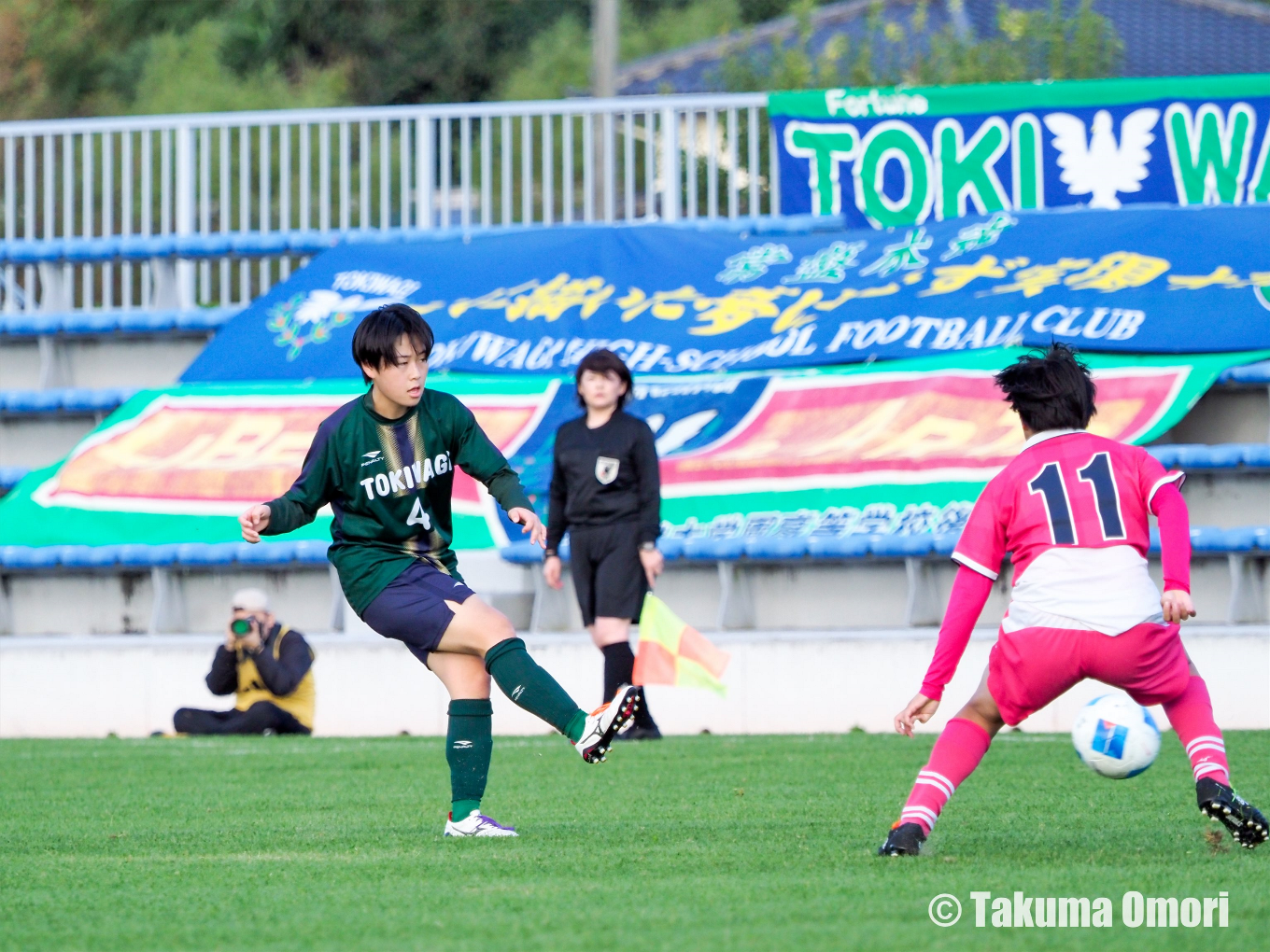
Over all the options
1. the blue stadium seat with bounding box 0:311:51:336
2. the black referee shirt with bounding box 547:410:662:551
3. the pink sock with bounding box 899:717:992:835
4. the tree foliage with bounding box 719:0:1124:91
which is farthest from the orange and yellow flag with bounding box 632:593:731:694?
the tree foliage with bounding box 719:0:1124:91

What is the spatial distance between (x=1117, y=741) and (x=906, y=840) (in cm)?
86

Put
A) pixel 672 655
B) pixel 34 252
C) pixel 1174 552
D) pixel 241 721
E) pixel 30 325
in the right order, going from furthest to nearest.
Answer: pixel 34 252
pixel 30 325
pixel 241 721
pixel 672 655
pixel 1174 552

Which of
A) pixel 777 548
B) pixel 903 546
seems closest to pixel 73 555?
pixel 777 548

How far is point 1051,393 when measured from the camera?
4.96 metres

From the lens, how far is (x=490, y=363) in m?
12.9

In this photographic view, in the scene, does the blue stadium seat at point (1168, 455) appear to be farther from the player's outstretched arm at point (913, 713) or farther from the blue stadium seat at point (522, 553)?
the player's outstretched arm at point (913, 713)

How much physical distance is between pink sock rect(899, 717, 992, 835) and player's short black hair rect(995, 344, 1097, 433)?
0.78m

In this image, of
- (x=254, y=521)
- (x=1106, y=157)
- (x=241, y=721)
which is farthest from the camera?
(x=1106, y=157)

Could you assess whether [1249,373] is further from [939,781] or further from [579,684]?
[939,781]

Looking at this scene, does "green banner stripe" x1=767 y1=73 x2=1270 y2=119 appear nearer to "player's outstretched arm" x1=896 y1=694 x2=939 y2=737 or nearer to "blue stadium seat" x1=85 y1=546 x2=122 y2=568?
"blue stadium seat" x1=85 y1=546 x2=122 y2=568

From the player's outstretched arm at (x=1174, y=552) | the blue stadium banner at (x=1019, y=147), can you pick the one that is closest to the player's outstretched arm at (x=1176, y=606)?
the player's outstretched arm at (x=1174, y=552)

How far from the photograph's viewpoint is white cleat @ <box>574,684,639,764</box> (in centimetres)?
530

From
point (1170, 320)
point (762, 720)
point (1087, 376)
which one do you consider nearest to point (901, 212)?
point (1170, 320)

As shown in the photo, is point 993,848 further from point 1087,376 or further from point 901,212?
point 901,212
